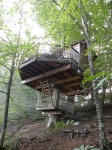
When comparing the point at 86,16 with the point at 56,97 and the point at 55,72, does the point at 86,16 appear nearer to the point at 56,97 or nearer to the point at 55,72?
the point at 55,72

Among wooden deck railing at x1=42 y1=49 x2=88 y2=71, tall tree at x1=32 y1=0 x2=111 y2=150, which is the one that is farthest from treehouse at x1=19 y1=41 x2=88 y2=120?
tall tree at x1=32 y1=0 x2=111 y2=150

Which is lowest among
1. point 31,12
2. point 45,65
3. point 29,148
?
point 29,148

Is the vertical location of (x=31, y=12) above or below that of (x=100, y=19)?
above

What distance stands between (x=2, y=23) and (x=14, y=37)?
0.88 m

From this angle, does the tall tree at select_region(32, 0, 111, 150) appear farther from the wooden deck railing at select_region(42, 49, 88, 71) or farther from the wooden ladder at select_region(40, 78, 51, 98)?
the wooden ladder at select_region(40, 78, 51, 98)

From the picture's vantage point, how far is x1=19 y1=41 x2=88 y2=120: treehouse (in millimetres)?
8312

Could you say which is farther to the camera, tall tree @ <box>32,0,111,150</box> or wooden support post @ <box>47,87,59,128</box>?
wooden support post @ <box>47,87,59,128</box>

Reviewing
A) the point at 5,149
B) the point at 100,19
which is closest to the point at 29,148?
the point at 5,149

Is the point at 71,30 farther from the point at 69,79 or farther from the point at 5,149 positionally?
the point at 5,149

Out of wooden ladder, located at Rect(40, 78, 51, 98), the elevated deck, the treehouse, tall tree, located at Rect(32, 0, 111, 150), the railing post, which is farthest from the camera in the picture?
wooden ladder, located at Rect(40, 78, 51, 98)

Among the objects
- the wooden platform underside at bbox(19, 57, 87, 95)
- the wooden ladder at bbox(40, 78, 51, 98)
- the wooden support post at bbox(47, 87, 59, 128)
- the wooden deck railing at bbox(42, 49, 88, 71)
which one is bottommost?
the wooden support post at bbox(47, 87, 59, 128)

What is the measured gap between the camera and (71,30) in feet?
26.7

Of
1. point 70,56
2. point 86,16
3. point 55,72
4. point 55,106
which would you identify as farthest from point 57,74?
point 86,16

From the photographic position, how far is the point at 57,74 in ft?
30.7
